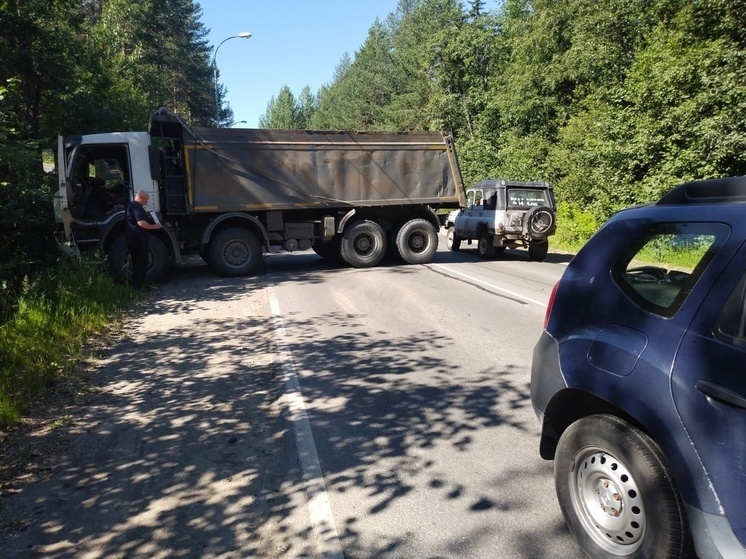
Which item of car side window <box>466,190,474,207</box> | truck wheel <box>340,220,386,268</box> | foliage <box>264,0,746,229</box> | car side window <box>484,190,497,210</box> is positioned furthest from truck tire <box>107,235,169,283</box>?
foliage <box>264,0,746,229</box>

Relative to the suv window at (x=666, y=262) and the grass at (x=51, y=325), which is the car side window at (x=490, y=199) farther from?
the suv window at (x=666, y=262)

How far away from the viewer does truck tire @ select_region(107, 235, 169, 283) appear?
1074cm

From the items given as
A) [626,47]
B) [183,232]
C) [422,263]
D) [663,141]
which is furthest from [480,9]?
[183,232]

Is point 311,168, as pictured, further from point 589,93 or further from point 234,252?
point 589,93

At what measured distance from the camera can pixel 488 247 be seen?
15570mm

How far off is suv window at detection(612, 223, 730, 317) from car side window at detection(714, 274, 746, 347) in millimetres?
210

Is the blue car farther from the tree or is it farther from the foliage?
the tree

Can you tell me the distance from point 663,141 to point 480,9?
28.9m

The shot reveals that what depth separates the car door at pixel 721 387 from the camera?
6.61 ft

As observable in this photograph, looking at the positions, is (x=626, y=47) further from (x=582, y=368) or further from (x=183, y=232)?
(x=582, y=368)

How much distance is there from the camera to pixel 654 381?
7.70 ft

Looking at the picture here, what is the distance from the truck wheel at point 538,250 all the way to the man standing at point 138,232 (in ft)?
31.9

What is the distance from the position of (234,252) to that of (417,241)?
465 cm

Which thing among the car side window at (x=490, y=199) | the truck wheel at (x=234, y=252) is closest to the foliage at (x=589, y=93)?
the car side window at (x=490, y=199)
